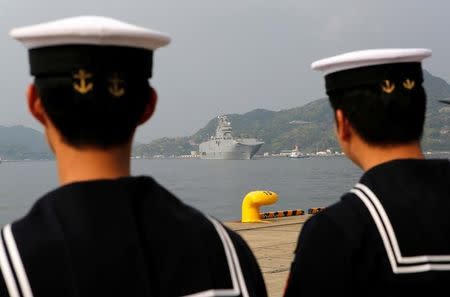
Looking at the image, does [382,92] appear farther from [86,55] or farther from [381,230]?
[86,55]

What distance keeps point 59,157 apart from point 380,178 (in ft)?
4.80

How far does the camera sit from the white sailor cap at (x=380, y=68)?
3.10 metres

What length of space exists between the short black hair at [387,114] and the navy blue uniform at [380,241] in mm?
151


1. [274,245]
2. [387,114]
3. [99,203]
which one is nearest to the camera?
[99,203]

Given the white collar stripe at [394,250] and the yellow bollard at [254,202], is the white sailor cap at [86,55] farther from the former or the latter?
the yellow bollard at [254,202]

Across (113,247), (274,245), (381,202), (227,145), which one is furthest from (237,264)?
(227,145)

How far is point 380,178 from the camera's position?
118 inches

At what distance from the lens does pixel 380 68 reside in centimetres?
312

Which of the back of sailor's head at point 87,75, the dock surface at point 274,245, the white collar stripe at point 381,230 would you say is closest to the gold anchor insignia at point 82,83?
the back of sailor's head at point 87,75

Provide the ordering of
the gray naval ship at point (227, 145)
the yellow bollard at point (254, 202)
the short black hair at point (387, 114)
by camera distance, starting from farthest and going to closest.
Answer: the gray naval ship at point (227, 145)
the yellow bollard at point (254, 202)
the short black hair at point (387, 114)

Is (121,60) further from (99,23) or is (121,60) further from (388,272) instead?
(388,272)

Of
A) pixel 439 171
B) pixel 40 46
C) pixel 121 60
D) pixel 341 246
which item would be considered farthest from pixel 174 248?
pixel 439 171

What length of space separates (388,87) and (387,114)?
0.13 metres

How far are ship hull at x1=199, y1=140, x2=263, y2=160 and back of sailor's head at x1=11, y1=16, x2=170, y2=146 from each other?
570 feet
